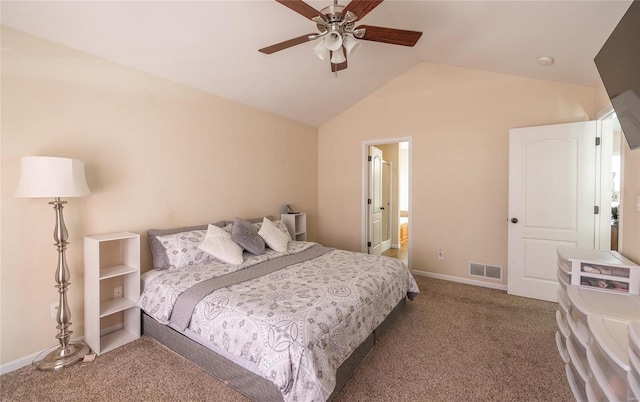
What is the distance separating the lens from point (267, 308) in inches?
68.2

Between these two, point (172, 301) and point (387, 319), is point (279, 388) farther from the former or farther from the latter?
point (387, 319)

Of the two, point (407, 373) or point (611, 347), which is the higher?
point (611, 347)

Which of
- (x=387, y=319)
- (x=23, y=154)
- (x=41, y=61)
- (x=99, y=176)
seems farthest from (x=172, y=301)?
(x=41, y=61)

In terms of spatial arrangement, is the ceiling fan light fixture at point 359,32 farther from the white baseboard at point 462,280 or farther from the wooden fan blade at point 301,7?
the white baseboard at point 462,280

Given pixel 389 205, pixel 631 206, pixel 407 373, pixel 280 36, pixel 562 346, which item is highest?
pixel 280 36

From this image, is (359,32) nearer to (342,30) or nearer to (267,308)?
(342,30)

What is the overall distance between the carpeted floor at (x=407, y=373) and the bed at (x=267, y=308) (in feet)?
0.35

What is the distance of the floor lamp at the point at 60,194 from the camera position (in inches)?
72.4

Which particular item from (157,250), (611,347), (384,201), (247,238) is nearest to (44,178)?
(157,250)

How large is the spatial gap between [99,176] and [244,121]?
1.76 metres

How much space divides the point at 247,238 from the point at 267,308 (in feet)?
4.37

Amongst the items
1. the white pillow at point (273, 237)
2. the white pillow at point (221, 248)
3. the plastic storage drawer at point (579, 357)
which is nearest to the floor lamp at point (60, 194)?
the white pillow at point (221, 248)

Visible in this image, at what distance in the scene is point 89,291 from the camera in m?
2.22

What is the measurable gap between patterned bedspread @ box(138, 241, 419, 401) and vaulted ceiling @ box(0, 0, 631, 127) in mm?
1973
